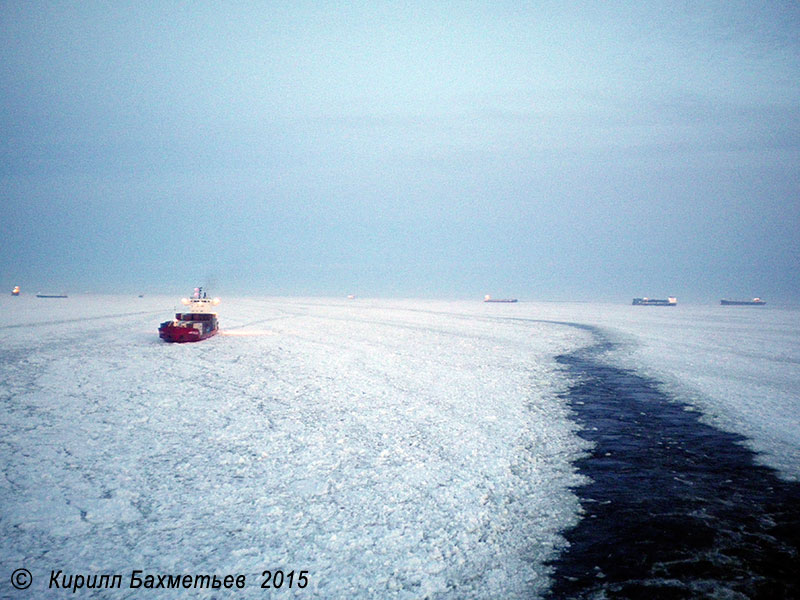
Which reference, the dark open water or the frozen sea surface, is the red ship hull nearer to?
the frozen sea surface

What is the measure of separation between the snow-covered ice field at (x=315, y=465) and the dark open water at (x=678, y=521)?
0.32 meters

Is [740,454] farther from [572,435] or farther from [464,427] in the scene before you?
[464,427]

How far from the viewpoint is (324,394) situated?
10.5 meters

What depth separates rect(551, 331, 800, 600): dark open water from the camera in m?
A: 3.87

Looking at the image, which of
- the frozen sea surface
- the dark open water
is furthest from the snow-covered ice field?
the dark open water

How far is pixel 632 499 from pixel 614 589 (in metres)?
1.96

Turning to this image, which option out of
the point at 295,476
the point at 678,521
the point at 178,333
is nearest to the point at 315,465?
the point at 295,476

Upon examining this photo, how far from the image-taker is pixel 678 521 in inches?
193

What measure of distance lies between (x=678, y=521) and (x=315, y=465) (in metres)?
4.64

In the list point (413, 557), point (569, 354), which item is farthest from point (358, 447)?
point (569, 354)

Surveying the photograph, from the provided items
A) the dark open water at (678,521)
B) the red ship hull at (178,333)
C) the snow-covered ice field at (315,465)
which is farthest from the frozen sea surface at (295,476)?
the red ship hull at (178,333)

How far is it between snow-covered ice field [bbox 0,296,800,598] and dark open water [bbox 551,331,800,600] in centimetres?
32

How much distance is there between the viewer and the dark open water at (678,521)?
152 inches

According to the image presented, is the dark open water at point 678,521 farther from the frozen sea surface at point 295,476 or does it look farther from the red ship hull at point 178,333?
the red ship hull at point 178,333
